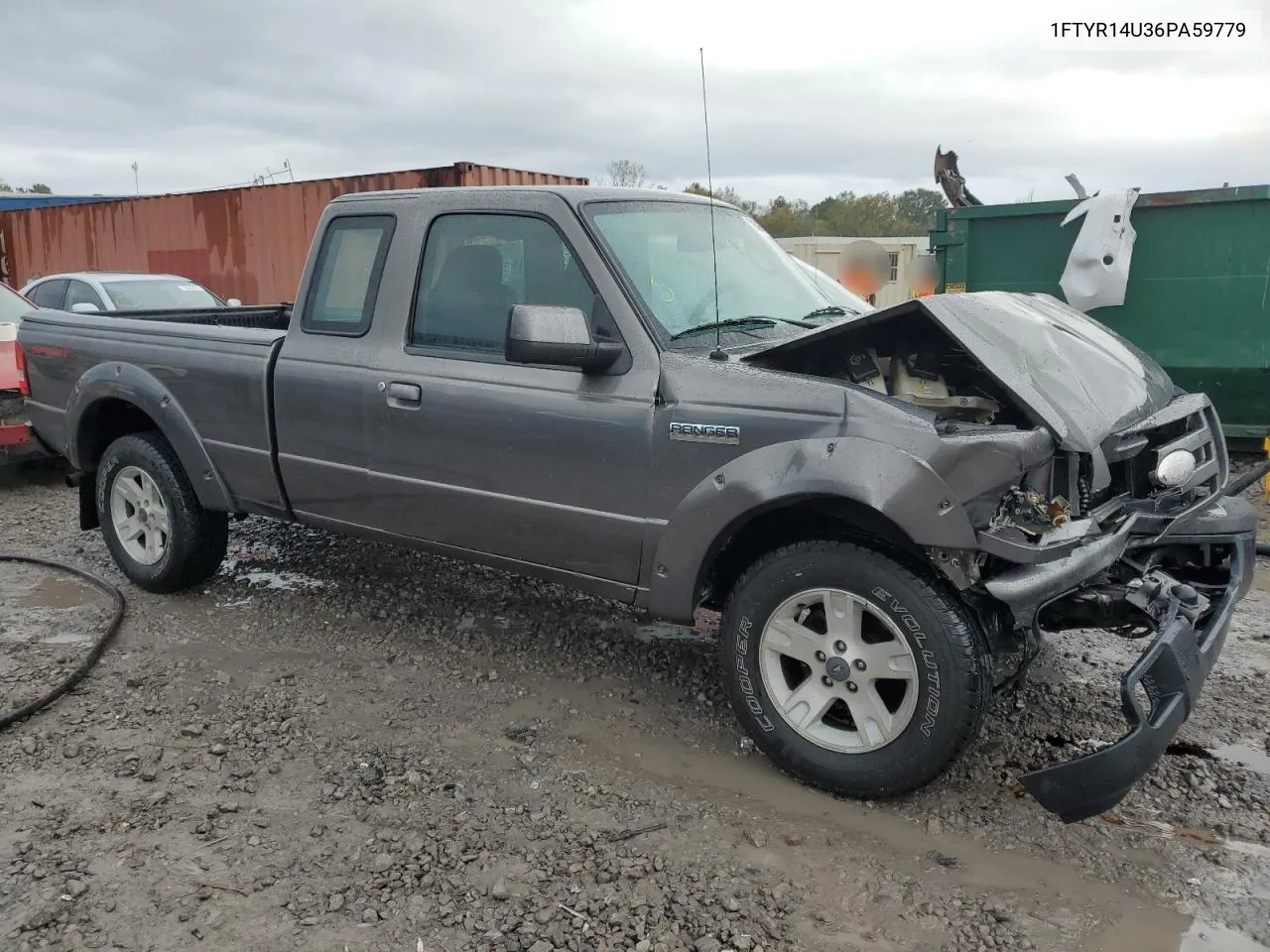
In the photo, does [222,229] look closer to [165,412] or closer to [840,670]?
[165,412]

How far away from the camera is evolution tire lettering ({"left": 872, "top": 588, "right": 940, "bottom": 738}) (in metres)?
2.86

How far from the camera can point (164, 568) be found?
495 cm

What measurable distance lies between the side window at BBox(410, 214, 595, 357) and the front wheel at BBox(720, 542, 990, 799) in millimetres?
1225

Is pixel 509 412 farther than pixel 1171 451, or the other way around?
pixel 509 412

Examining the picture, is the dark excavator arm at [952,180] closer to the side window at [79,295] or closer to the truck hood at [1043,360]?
the truck hood at [1043,360]

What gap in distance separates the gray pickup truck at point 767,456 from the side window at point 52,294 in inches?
284

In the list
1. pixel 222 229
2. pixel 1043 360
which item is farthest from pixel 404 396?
pixel 222 229

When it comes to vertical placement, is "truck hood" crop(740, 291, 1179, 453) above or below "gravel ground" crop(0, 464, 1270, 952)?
above

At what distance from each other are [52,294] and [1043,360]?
34.7 feet

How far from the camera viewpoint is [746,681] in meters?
3.24

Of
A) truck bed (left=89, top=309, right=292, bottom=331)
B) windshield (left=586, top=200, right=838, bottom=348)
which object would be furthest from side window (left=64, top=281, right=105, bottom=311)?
windshield (left=586, top=200, right=838, bottom=348)

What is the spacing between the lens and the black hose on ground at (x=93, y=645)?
146 inches

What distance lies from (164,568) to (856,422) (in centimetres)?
364

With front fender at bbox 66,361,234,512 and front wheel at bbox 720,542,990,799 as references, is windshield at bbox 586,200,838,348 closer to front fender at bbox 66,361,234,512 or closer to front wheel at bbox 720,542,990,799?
front wheel at bbox 720,542,990,799
